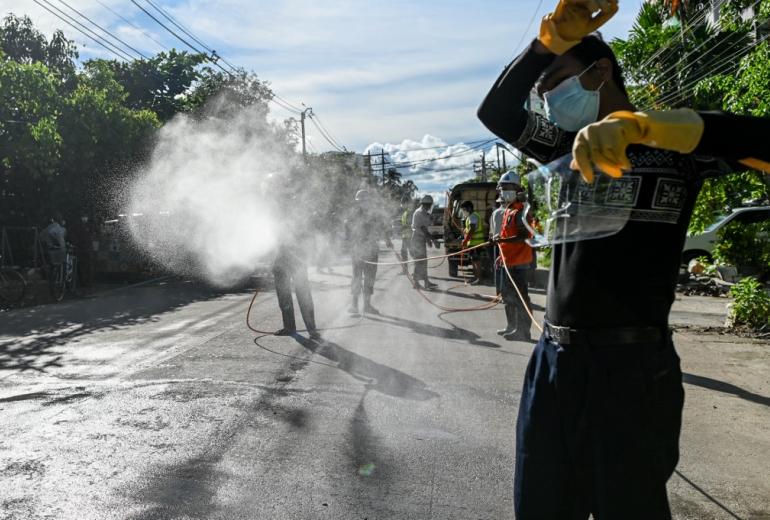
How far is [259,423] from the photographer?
4.90m

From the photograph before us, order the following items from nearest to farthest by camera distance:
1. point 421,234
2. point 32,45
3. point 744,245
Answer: point 744,245 < point 421,234 < point 32,45

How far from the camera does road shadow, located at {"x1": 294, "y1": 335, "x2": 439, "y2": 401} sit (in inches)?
229

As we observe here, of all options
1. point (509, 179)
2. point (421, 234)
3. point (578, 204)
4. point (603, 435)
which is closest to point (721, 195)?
point (421, 234)

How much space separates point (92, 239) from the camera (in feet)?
59.4

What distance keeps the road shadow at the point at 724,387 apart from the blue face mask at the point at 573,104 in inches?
178

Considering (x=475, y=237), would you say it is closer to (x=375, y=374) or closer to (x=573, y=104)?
(x=375, y=374)

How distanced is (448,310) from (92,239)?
1125 centimetres

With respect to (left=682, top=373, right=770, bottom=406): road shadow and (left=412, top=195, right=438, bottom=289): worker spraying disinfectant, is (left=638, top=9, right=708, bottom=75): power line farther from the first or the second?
(left=682, top=373, right=770, bottom=406): road shadow

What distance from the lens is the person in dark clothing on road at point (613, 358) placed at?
6.55 ft

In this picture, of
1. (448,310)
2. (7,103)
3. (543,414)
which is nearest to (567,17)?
(543,414)

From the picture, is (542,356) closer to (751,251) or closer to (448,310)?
(448,310)

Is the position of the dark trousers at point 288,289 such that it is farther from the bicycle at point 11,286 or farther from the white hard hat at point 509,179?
the bicycle at point 11,286

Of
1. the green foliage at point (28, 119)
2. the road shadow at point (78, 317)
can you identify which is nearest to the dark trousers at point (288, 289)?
the road shadow at point (78, 317)

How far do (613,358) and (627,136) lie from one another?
2.23 feet
